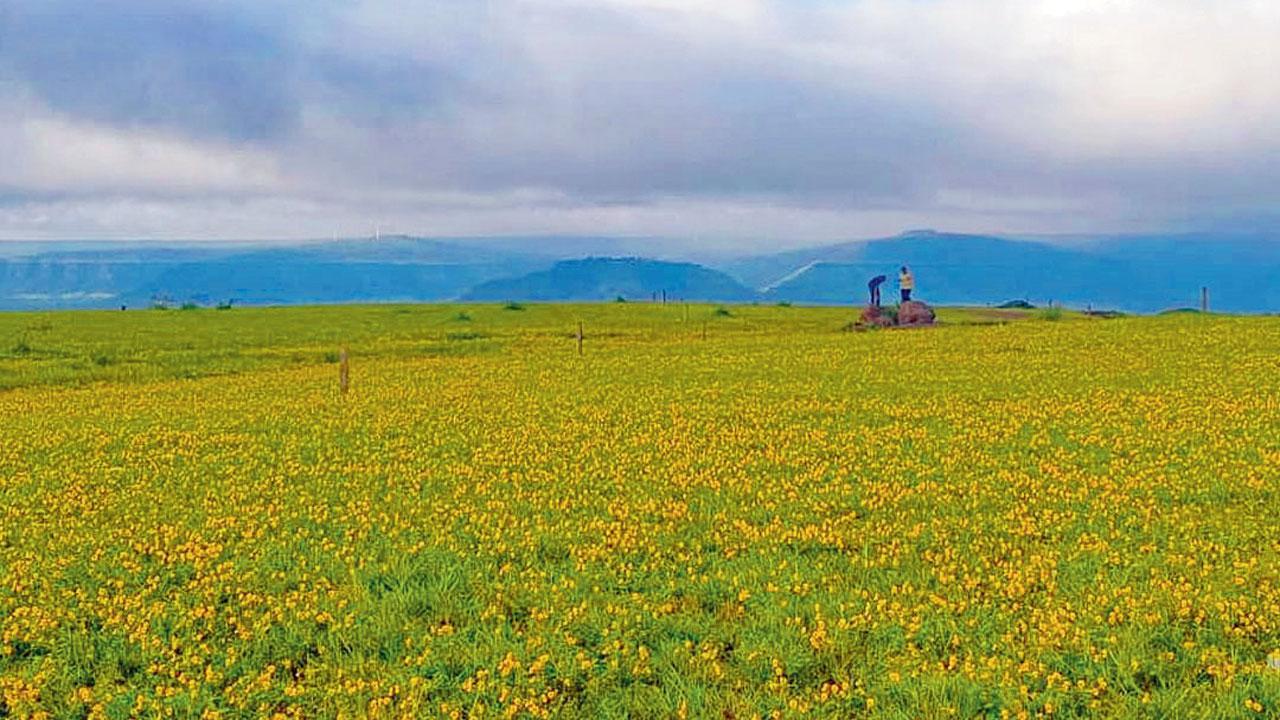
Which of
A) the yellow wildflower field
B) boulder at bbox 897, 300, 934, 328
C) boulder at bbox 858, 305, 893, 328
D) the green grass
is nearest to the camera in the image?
the yellow wildflower field

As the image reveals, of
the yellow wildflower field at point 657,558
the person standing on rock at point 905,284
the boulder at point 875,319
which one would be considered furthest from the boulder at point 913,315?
the yellow wildflower field at point 657,558

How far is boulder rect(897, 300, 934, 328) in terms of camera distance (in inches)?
3115

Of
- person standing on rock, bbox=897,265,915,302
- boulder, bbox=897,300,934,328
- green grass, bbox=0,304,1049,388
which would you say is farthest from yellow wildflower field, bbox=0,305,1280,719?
person standing on rock, bbox=897,265,915,302

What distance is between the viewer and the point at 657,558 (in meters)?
13.5

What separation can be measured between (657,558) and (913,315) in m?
70.1

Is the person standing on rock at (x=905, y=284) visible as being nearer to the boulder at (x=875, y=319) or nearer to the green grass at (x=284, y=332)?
the boulder at (x=875, y=319)

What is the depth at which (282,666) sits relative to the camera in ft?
34.7

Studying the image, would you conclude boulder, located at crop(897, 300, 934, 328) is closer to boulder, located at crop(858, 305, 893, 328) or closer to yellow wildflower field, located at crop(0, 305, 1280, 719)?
boulder, located at crop(858, 305, 893, 328)

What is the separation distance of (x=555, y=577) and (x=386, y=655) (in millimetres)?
2695

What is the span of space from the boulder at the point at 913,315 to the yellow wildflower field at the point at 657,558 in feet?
159

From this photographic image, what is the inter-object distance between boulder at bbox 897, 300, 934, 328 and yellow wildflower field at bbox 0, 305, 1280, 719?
4859 cm

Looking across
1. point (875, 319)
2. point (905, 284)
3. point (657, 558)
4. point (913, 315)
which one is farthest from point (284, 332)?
point (657, 558)

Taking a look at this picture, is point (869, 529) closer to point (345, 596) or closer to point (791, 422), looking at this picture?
point (345, 596)

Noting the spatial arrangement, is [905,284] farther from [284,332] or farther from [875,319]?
[284,332]
